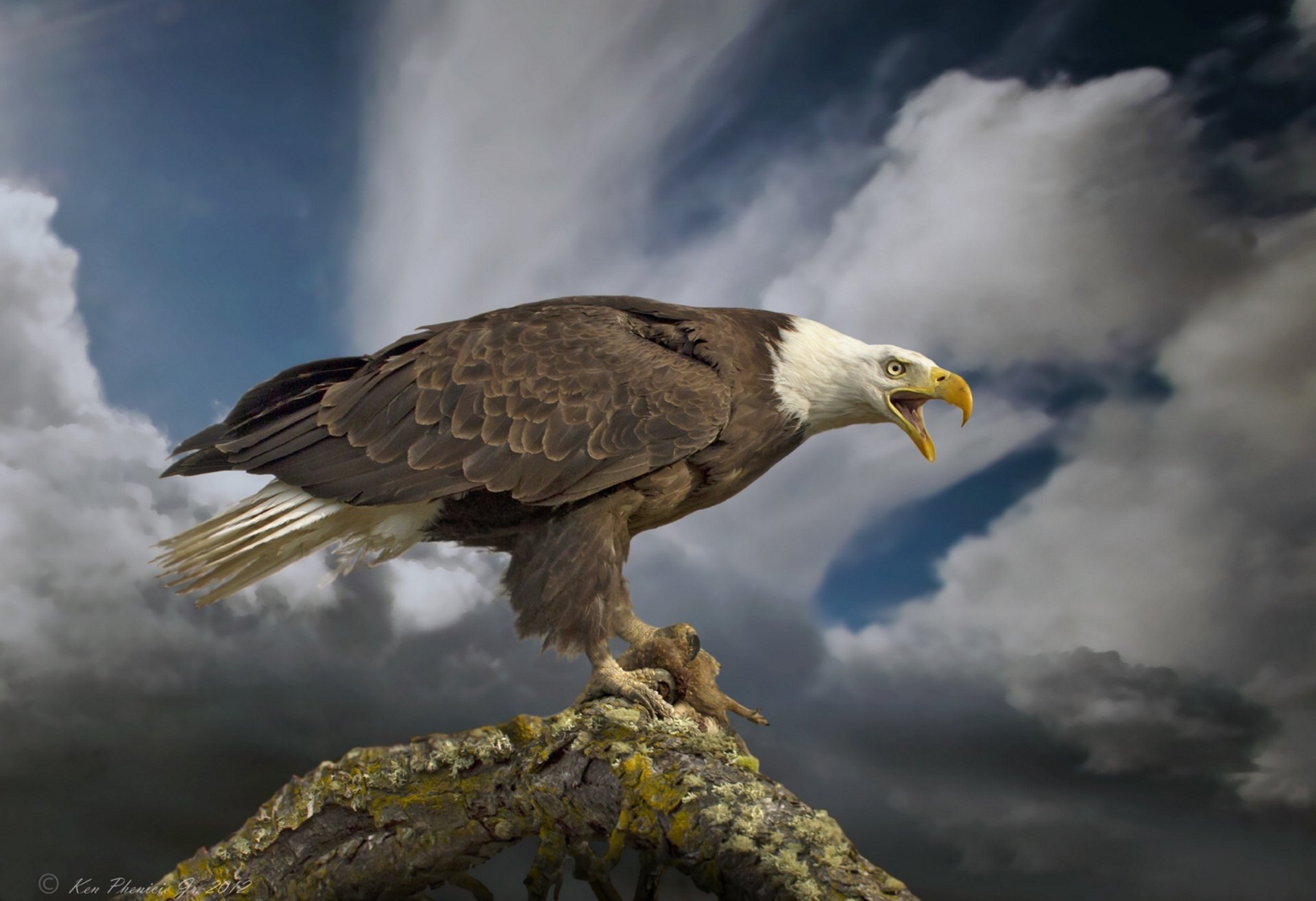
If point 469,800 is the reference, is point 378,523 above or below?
above

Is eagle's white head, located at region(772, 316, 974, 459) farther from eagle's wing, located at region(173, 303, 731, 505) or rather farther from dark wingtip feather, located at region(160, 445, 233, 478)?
dark wingtip feather, located at region(160, 445, 233, 478)

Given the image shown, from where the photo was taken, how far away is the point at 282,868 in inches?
144

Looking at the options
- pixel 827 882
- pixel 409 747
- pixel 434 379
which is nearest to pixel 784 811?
pixel 827 882

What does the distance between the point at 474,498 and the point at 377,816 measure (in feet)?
4.85

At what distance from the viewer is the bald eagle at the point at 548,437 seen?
13.9 feet

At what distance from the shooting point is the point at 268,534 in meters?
4.48

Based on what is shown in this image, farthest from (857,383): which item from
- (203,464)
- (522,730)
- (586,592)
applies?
(203,464)

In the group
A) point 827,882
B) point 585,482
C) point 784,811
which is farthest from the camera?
point 585,482

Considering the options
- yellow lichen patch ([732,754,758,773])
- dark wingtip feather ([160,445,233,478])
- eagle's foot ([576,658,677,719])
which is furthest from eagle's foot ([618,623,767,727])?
dark wingtip feather ([160,445,233,478])

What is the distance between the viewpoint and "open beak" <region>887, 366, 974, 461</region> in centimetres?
469

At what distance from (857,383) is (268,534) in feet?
9.44

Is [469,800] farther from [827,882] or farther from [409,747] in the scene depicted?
[827,882]

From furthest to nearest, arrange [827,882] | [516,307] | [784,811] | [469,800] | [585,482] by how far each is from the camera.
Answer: [516,307] → [585,482] → [469,800] → [784,811] → [827,882]

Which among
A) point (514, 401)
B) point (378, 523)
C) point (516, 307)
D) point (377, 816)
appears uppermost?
point (516, 307)
